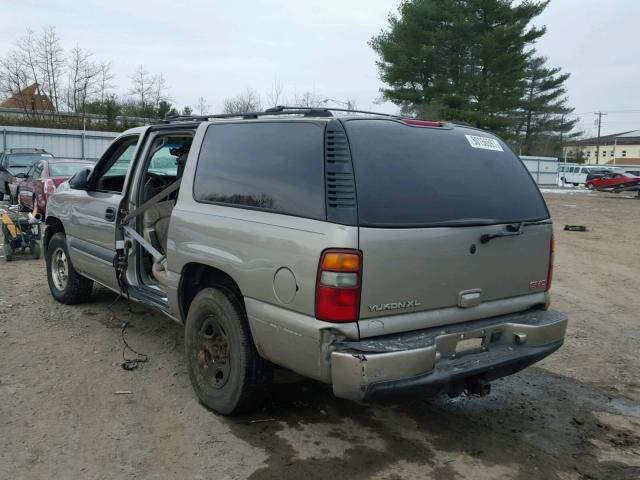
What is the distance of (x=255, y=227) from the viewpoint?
348cm

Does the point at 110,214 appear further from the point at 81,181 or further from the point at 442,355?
the point at 442,355

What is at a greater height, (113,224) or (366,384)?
(113,224)

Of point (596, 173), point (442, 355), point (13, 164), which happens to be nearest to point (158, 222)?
point (442, 355)

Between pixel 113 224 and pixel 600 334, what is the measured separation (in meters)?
4.99

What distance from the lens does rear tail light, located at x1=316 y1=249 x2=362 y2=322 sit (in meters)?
3.02

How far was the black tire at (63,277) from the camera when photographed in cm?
632

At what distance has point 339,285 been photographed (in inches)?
119

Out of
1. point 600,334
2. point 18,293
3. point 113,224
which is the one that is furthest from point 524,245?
point 18,293

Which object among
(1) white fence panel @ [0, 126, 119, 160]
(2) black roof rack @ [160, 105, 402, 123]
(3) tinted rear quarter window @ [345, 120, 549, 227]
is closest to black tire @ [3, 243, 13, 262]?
(2) black roof rack @ [160, 105, 402, 123]

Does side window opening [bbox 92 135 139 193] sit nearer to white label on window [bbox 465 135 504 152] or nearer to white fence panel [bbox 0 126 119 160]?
white label on window [bbox 465 135 504 152]

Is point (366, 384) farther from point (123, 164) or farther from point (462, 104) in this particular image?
point (462, 104)

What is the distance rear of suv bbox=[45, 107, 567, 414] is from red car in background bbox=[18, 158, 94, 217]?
9788 millimetres

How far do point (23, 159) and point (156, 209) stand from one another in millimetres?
17215

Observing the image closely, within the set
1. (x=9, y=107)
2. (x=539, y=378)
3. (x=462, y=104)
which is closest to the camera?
(x=539, y=378)
